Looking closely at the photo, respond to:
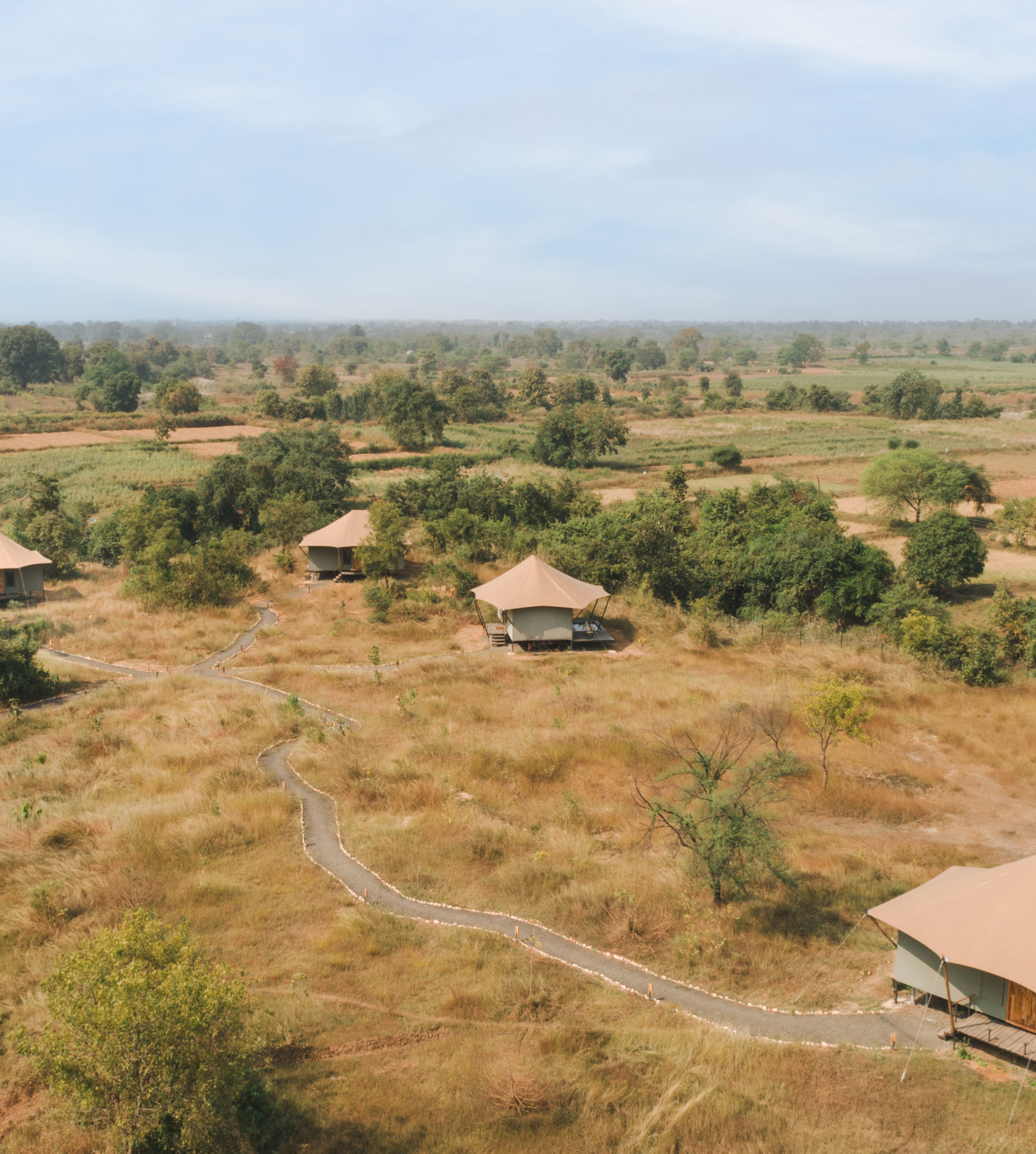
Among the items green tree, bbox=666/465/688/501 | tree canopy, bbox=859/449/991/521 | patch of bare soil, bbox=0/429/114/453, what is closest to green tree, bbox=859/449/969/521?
tree canopy, bbox=859/449/991/521

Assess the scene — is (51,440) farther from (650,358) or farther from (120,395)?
(650,358)

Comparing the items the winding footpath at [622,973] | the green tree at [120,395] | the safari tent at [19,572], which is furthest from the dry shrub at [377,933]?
the green tree at [120,395]

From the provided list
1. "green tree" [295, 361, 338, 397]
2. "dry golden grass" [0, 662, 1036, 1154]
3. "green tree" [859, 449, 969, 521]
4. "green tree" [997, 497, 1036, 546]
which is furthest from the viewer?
"green tree" [295, 361, 338, 397]

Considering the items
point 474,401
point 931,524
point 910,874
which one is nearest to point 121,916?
point 910,874

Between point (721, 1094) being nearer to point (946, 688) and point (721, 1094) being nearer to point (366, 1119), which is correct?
point (366, 1119)

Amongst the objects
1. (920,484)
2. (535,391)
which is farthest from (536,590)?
(535,391)

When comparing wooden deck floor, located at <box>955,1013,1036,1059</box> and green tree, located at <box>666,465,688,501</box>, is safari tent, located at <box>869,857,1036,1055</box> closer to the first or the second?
wooden deck floor, located at <box>955,1013,1036,1059</box>
